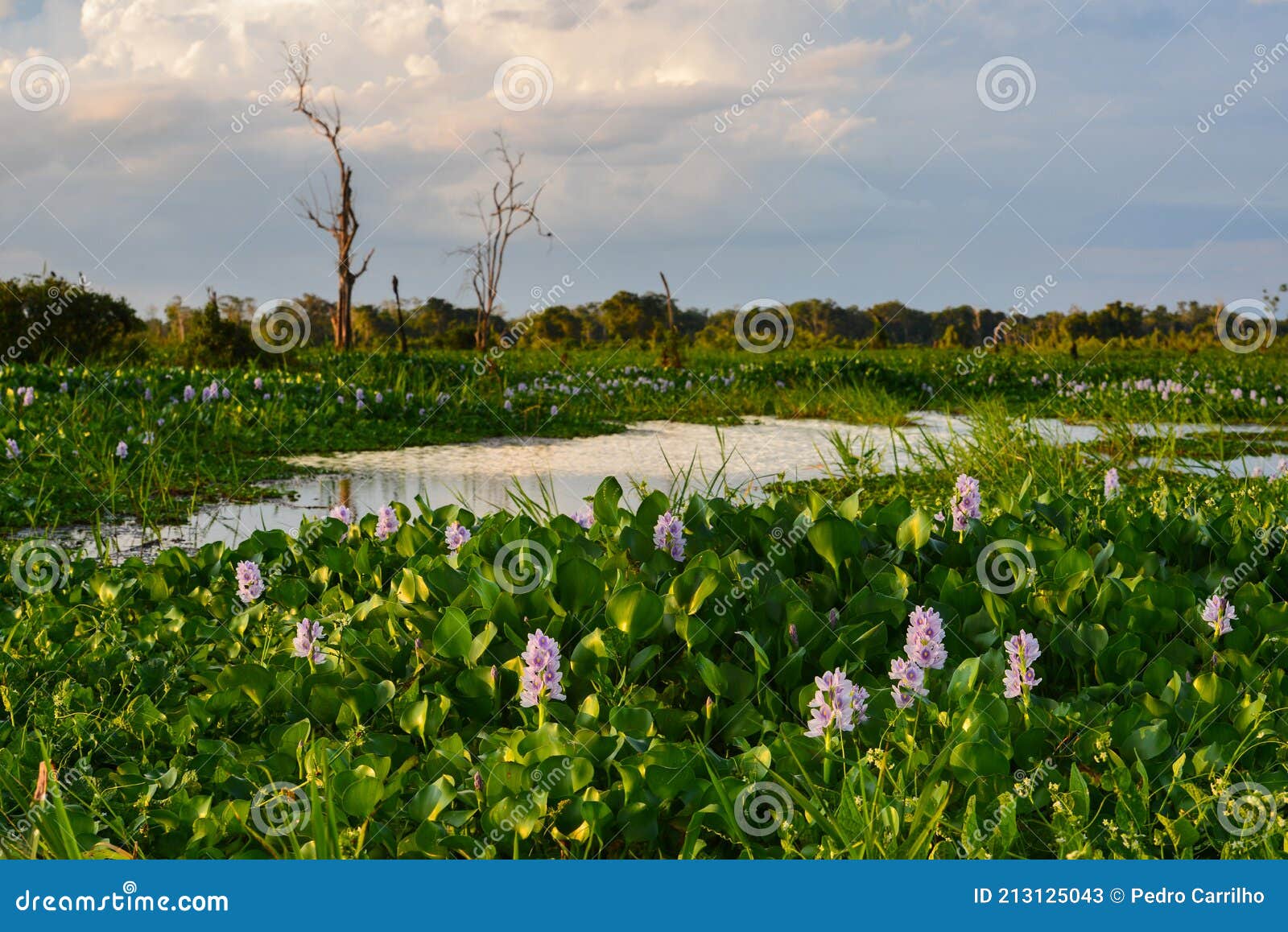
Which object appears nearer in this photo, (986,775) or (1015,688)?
(986,775)

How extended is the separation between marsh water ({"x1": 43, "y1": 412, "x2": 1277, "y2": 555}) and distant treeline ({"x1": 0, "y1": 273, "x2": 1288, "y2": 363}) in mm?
1298

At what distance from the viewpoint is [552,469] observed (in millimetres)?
6465

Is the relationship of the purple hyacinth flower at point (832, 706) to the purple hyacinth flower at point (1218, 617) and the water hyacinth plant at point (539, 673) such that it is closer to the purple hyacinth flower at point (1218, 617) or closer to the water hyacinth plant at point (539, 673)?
the water hyacinth plant at point (539, 673)

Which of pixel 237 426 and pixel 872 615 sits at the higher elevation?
pixel 237 426

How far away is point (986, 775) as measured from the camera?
80.0 inches

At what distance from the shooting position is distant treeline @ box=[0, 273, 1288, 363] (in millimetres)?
12250

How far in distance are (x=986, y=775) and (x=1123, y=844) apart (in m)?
0.26

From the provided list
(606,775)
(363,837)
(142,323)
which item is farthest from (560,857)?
(142,323)

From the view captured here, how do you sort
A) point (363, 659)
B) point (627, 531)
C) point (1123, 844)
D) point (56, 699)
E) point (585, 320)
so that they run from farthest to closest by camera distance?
point (585, 320) < point (627, 531) < point (363, 659) < point (56, 699) < point (1123, 844)

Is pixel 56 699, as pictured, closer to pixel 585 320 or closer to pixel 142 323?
pixel 142 323

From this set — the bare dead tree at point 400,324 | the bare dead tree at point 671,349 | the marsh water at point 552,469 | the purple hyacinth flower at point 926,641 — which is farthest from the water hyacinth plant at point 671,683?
the bare dead tree at point 671,349

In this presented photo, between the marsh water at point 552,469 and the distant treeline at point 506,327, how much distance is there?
51.1 inches

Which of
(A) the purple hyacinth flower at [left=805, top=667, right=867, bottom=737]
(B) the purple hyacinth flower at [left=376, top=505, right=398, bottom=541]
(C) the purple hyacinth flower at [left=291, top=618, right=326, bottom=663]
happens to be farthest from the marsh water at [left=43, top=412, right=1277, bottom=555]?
(A) the purple hyacinth flower at [left=805, top=667, right=867, bottom=737]

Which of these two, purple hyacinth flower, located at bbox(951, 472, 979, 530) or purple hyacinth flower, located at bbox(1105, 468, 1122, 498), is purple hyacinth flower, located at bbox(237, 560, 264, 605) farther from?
purple hyacinth flower, located at bbox(1105, 468, 1122, 498)
